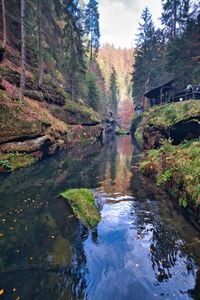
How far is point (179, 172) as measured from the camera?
37.3ft

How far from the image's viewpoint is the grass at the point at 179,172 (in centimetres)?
969

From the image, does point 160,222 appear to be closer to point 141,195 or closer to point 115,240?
point 115,240

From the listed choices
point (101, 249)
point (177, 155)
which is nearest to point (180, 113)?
point (177, 155)

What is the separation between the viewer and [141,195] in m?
12.3

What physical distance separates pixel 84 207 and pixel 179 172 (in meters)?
4.72

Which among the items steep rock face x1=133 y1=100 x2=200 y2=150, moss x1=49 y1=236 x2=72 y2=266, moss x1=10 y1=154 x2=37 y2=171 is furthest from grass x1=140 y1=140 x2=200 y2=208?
moss x1=10 y1=154 x2=37 y2=171

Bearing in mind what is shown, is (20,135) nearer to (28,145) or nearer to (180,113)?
(28,145)

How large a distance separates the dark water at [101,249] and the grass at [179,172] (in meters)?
0.65

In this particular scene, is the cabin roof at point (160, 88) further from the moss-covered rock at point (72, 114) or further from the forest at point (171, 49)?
the moss-covered rock at point (72, 114)

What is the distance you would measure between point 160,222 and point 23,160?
12.4 metres

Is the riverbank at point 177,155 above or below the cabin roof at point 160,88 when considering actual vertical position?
below

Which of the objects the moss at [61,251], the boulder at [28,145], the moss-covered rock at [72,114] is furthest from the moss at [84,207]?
the moss-covered rock at [72,114]

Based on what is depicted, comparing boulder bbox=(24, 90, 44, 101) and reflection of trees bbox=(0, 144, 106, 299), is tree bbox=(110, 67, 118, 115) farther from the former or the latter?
reflection of trees bbox=(0, 144, 106, 299)

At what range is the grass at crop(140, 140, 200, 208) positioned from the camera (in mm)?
9688
